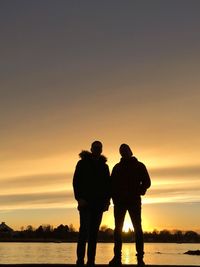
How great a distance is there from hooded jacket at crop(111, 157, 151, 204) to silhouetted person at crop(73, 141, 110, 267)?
448 millimetres

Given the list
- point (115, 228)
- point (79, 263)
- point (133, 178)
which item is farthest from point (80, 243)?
point (133, 178)

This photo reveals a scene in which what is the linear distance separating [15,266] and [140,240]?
291 centimetres

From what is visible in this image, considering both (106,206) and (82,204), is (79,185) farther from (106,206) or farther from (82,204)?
(106,206)

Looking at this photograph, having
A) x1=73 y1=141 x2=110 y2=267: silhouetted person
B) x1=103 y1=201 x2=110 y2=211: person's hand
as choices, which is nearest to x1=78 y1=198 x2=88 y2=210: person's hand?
x1=73 y1=141 x2=110 y2=267: silhouetted person

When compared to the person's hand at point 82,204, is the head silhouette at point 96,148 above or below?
above

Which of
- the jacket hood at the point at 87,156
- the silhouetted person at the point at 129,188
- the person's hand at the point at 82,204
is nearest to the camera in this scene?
the person's hand at the point at 82,204

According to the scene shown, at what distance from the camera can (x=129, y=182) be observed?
416 inches

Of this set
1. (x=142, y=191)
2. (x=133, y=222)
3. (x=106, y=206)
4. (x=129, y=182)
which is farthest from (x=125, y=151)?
(x=133, y=222)

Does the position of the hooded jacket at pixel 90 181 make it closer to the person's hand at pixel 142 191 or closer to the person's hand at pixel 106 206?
the person's hand at pixel 106 206

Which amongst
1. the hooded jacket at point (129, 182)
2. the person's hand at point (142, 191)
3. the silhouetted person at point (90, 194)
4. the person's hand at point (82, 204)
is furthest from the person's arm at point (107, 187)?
the person's hand at point (142, 191)

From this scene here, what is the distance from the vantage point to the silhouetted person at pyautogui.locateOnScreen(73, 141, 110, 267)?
9.90 m

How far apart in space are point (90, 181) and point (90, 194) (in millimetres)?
259

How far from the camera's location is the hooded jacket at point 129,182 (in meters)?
10.5

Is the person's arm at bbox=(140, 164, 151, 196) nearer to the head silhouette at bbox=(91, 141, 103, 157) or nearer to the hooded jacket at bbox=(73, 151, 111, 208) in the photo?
the hooded jacket at bbox=(73, 151, 111, 208)
